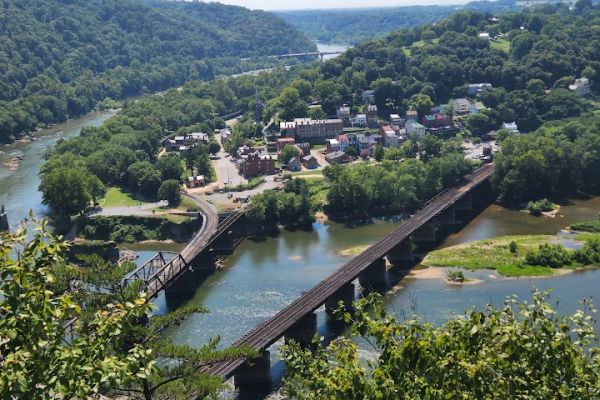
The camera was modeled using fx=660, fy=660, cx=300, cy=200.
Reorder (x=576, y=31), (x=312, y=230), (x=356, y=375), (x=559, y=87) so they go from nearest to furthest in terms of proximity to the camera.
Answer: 1. (x=356, y=375)
2. (x=312, y=230)
3. (x=559, y=87)
4. (x=576, y=31)

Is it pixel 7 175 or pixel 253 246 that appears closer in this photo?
pixel 253 246

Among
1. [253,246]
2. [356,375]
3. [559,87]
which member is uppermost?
[356,375]

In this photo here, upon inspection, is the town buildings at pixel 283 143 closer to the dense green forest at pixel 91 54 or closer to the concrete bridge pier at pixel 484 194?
the concrete bridge pier at pixel 484 194

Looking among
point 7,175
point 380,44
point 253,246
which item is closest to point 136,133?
point 7,175

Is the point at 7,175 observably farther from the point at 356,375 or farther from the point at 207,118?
the point at 356,375

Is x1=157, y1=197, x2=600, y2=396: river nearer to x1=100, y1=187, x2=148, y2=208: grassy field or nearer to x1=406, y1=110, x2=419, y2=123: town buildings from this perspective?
x1=100, y1=187, x2=148, y2=208: grassy field

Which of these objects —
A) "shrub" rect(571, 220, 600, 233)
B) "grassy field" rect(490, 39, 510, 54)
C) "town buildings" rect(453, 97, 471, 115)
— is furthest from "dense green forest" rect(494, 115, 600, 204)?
"grassy field" rect(490, 39, 510, 54)
